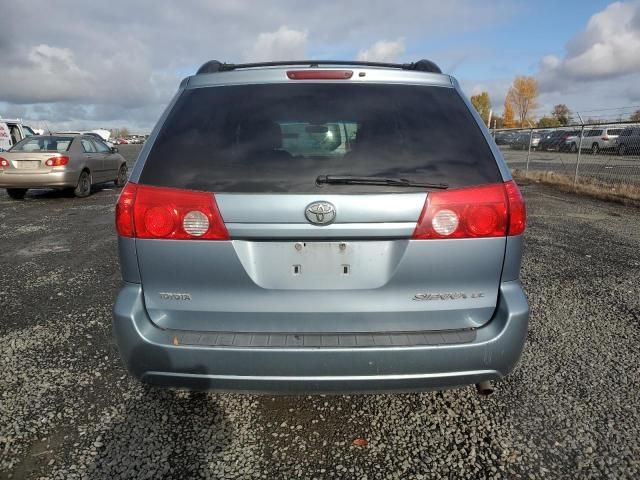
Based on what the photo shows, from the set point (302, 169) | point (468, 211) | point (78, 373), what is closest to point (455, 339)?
point (468, 211)

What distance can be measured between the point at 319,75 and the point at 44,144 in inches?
440

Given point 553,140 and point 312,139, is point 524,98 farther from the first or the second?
point 312,139

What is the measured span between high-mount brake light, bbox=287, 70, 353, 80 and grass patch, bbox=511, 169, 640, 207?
10.1m

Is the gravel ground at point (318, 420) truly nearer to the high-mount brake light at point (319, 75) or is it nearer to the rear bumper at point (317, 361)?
the rear bumper at point (317, 361)

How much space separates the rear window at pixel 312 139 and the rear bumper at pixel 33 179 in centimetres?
1001

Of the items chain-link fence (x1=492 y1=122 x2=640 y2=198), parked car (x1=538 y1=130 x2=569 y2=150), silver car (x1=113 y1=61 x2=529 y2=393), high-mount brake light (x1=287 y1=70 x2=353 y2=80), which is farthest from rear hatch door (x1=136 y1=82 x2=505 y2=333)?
parked car (x1=538 y1=130 x2=569 y2=150)

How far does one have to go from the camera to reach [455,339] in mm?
1918

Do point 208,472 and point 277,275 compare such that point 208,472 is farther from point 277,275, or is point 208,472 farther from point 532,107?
point 532,107

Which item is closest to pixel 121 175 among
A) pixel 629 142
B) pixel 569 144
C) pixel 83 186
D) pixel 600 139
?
pixel 83 186

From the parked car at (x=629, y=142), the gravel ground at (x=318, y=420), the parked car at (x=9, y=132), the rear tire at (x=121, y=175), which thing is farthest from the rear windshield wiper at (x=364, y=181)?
the parked car at (x=9, y=132)

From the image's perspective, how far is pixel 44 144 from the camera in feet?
35.3

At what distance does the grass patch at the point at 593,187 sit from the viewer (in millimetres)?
10172

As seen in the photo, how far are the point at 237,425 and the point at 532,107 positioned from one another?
9716 centimetres

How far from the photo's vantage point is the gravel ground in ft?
6.77
